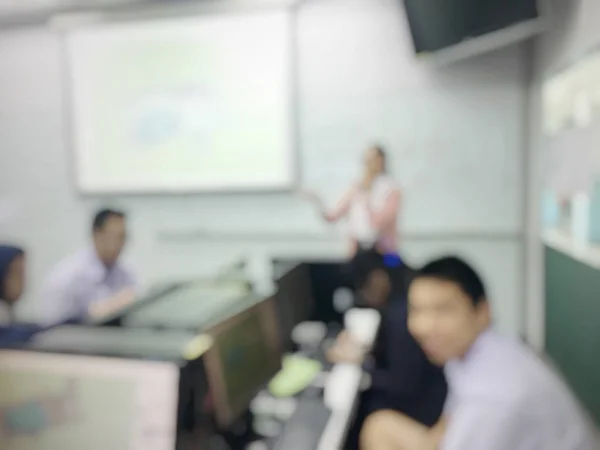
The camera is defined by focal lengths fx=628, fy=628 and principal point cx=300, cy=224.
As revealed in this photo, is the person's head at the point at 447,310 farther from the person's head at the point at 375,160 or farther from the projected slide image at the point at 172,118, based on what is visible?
the projected slide image at the point at 172,118

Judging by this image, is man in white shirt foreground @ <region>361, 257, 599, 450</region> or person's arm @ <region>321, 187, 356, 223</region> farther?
person's arm @ <region>321, 187, 356, 223</region>

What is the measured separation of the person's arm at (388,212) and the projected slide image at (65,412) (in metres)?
1.01

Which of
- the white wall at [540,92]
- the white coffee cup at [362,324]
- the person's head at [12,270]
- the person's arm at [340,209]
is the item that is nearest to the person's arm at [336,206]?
the person's arm at [340,209]

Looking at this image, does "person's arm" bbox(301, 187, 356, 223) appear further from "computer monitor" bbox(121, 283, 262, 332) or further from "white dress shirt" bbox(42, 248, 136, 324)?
"white dress shirt" bbox(42, 248, 136, 324)

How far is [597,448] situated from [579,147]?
2.54 ft

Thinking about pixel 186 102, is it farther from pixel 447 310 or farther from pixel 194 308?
pixel 447 310

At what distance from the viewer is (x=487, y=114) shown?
1971 millimetres

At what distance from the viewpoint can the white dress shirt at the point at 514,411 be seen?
1362 millimetres

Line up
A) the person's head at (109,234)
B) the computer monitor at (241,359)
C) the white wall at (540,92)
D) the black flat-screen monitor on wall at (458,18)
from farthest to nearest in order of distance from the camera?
the person's head at (109,234)
the black flat-screen monitor on wall at (458,18)
the white wall at (540,92)
the computer monitor at (241,359)

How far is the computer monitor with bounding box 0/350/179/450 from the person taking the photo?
1384 mm

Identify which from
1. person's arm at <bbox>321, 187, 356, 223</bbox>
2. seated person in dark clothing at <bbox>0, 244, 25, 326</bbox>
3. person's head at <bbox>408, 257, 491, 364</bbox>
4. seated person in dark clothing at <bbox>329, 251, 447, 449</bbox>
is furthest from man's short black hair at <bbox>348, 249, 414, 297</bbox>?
seated person in dark clothing at <bbox>0, 244, 25, 326</bbox>

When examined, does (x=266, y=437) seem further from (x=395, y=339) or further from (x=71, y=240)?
(x=71, y=240)

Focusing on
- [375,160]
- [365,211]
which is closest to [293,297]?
[365,211]

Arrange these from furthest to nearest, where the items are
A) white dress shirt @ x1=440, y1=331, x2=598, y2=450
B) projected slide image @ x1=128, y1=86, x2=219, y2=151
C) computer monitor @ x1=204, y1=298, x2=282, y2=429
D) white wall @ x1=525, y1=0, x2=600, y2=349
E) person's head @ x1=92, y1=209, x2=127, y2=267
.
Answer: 1. person's head @ x1=92, y1=209, x2=127, y2=267
2. projected slide image @ x1=128, y1=86, x2=219, y2=151
3. white wall @ x1=525, y1=0, x2=600, y2=349
4. computer monitor @ x1=204, y1=298, x2=282, y2=429
5. white dress shirt @ x1=440, y1=331, x2=598, y2=450
